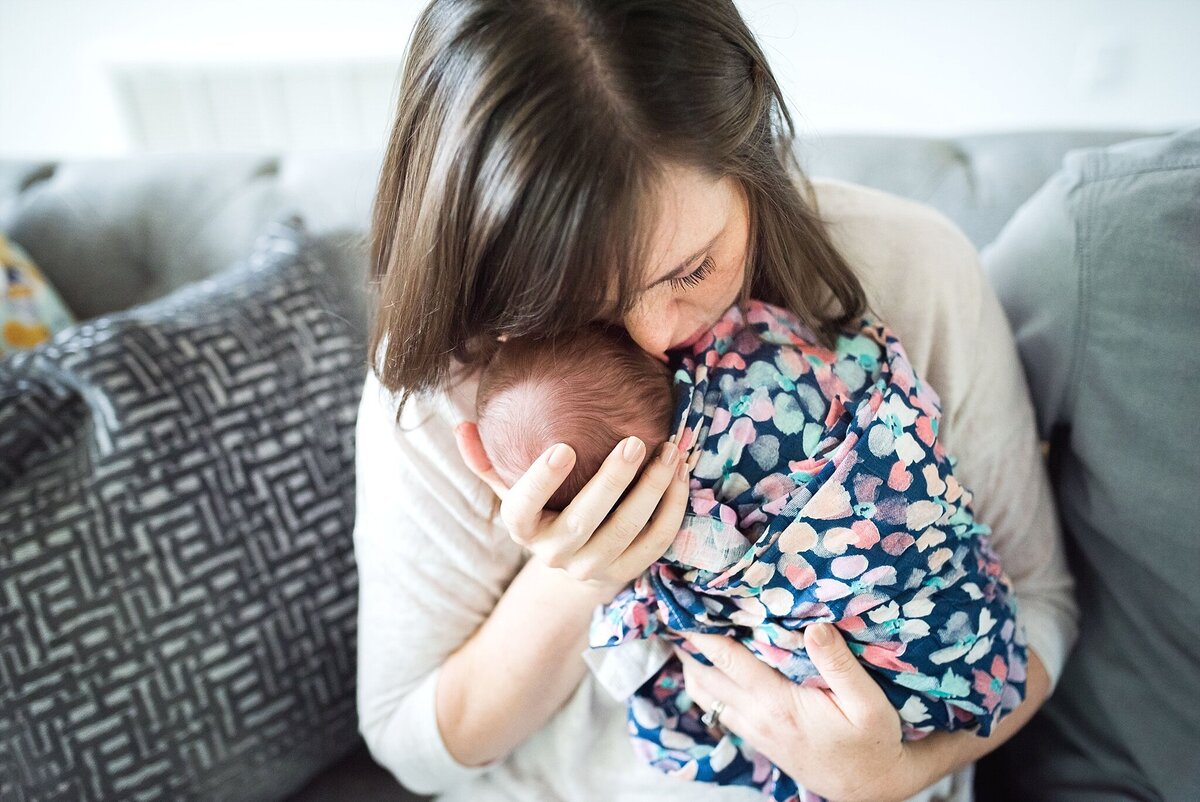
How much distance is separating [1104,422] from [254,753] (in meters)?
0.98

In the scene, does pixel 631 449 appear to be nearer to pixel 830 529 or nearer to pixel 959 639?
pixel 830 529

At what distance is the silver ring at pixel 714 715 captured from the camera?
0.76 m

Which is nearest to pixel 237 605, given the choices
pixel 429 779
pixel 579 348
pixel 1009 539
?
pixel 429 779

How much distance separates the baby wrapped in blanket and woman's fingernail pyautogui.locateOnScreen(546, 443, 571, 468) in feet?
0.13

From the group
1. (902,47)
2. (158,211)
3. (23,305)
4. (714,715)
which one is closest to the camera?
(714,715)

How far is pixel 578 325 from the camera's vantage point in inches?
25.5

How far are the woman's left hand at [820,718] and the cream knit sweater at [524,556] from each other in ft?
0.32

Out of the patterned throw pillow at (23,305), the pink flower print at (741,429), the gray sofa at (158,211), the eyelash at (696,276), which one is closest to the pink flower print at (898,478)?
the pink flower print at (741,429)

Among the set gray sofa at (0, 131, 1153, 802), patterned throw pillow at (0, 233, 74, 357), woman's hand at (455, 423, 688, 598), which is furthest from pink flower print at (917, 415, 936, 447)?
patterned throw pillow at (0, 233, 74, 357)

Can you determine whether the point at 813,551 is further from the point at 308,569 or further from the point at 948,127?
the point at 948,127

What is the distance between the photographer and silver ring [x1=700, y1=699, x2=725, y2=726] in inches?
29.9

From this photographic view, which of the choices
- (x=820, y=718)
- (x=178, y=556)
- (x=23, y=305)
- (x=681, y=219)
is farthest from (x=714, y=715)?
(x=23, y=305)

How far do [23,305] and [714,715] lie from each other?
1.21 metres

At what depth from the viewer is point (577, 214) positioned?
0.55 metres
